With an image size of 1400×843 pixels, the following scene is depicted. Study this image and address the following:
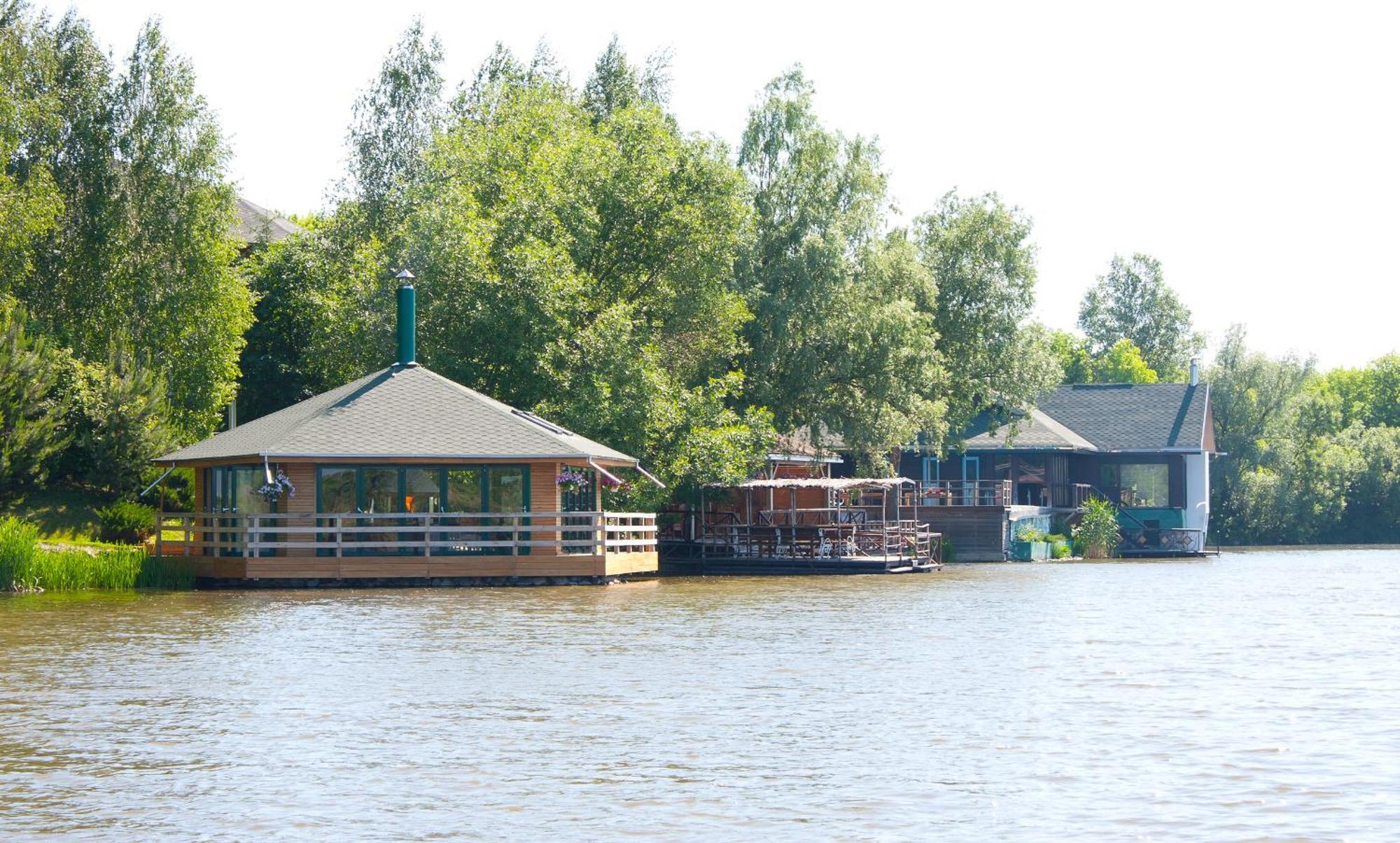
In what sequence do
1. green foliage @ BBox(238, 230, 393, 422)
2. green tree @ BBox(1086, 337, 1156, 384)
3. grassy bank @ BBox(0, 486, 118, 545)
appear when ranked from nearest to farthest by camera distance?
grassy bank @ BBox(0, 486, 118, 545) → green foliage @ BBox(238, 230, 393, 422) → green tree @ BBox(1086, 337, 1156, 384)

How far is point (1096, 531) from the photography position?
65938mm

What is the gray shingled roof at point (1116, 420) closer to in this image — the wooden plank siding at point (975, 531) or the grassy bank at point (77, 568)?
the wooden plank siding at point (975, 531)

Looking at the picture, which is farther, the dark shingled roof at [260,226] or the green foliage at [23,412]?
the dark shingled roof at [260,226]

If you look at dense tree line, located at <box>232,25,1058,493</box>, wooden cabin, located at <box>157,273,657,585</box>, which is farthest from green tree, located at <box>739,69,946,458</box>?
wooden cabin, located at <box>157,273,657,585</box>

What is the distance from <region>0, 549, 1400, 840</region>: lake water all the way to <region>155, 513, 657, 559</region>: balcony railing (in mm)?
6529

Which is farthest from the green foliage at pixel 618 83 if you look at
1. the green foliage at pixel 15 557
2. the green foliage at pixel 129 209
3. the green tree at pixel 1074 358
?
the green tree at pixel 1074 358

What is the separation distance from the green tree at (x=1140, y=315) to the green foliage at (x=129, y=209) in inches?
2875

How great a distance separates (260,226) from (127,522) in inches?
1219

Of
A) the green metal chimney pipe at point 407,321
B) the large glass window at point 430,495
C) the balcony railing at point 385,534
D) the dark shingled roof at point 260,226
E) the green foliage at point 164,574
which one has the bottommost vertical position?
the green foliage at point 164,574

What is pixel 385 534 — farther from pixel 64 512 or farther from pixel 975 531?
pixel 975 531

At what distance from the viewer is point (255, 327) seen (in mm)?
60719

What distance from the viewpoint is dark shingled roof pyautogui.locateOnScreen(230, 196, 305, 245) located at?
66062 mm

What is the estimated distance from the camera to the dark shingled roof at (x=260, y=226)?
217 feet

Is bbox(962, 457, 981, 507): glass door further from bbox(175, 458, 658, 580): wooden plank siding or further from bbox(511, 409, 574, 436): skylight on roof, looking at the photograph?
bbox(175, 458, 658, 580): wooden plank siding
